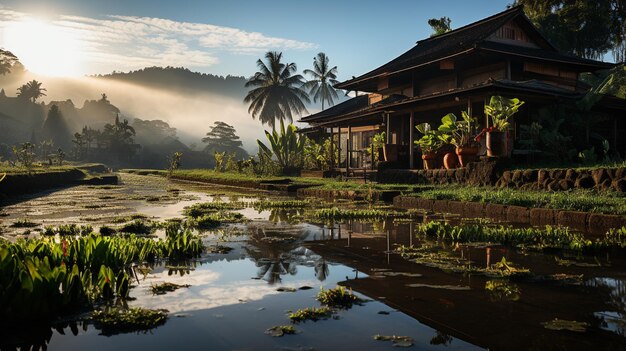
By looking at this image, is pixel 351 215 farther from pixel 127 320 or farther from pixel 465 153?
pixel 465 153

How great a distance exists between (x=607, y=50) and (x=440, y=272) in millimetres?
43773

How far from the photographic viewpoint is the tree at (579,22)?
1417 inches

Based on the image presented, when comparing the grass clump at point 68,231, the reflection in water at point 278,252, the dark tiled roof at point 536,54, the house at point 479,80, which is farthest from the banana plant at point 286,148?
the grass clump at point 68,231

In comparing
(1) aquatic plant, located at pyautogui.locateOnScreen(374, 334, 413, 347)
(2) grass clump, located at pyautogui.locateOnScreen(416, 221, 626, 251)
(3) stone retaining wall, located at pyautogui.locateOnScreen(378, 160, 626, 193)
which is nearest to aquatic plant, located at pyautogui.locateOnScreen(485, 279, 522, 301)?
(1) aquatic plant, located at pyautogui.locateOnScreen(374, 334, 413, 347)

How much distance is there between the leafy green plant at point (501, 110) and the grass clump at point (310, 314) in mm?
13664

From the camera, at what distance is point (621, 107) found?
1958cm

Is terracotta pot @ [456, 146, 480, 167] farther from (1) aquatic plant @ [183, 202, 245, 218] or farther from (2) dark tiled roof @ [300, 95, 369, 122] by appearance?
(2) dark tiled roof @ [300, 95, 369, 122]

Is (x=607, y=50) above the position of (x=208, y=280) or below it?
above

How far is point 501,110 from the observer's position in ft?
52.5

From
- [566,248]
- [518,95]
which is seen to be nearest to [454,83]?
Result: [518,95]

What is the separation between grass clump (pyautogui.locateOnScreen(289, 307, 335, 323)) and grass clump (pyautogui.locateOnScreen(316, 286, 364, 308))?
0.17m

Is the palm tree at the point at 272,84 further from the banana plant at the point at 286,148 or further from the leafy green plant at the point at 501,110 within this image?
the leafy green plant at the point at 501,110

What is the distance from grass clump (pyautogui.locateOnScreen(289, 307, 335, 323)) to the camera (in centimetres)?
323

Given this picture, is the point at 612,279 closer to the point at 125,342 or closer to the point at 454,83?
the point at 125,342
